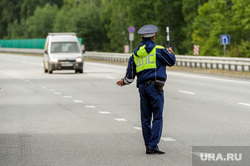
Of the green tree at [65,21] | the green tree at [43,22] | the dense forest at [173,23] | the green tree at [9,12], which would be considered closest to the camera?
the dense forest at [173,23]

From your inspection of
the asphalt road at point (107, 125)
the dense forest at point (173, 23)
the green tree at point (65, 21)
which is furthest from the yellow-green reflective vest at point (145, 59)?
the green tree at point (65, 21)

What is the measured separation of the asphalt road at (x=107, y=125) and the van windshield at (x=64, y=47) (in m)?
12.0

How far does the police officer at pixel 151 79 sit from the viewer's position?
27.4 feet

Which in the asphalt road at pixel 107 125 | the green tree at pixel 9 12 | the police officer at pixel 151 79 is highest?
the green tree at pixel 9 12

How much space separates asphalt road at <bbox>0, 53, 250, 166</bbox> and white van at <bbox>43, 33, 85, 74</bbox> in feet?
35.5

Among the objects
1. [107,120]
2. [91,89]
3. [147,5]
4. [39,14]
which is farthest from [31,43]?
[107,120]

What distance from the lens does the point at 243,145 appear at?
8992 millimetres

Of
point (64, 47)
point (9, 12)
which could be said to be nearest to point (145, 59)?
point (64, 47)

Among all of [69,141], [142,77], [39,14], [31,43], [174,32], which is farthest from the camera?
[39,14]

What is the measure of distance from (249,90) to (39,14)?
10639 cm

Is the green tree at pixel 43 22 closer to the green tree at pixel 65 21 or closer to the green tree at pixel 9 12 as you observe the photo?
the green tree at pixel 65 21

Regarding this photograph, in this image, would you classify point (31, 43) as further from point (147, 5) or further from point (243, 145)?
point (243, 145)

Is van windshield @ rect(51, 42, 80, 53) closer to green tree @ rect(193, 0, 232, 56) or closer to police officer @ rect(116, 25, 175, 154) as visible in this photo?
police officer @ rect(116, 25, 175, 154)

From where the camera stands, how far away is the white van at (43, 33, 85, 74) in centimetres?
3112
